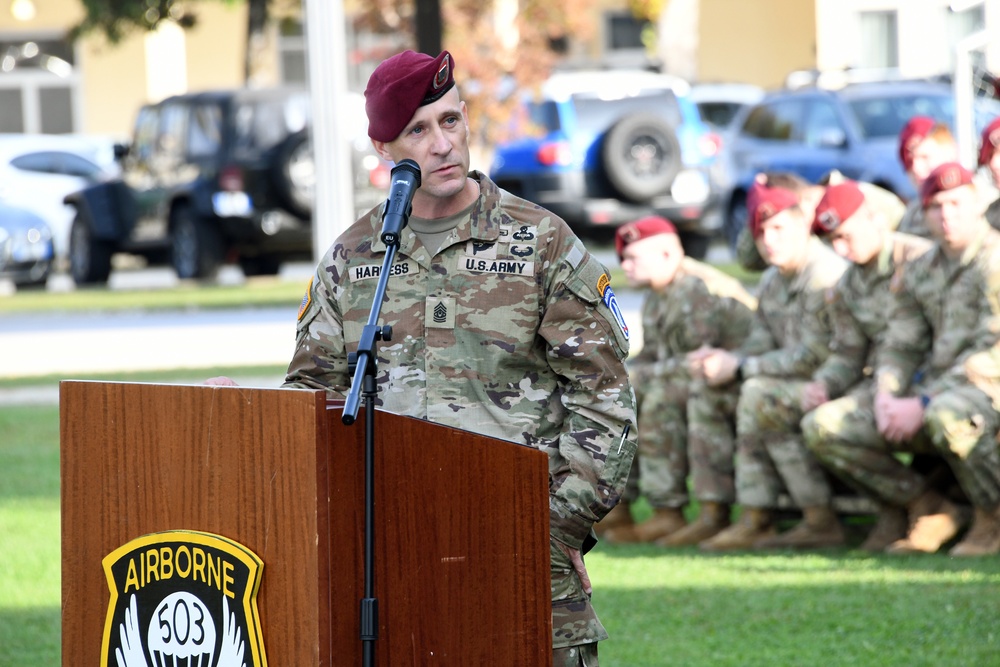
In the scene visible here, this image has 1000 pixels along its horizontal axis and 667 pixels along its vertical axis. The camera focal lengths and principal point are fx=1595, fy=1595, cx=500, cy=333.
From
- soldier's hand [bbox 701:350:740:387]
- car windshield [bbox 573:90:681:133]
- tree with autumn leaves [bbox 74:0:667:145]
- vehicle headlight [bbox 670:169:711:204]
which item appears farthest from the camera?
tree with autumn leaves [bbox 74:0:667:145]

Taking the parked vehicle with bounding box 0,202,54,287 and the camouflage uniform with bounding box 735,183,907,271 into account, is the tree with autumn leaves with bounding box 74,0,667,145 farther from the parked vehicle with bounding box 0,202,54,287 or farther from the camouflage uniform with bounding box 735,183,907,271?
the camouflage uniform with bounding box 735,183,907,271

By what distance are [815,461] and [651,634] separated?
62.6 inches

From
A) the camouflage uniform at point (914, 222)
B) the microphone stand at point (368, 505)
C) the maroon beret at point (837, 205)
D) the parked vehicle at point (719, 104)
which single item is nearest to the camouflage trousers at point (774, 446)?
the maroon beret at point (837, 205)

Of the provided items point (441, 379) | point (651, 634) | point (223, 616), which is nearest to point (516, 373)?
point (441, 379)

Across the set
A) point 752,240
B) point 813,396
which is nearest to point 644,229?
point 813,396

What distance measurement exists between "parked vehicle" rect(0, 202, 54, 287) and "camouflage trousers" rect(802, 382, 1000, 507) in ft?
52.9

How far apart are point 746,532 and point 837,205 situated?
4.95ft

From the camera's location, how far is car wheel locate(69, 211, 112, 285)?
21.1 meters

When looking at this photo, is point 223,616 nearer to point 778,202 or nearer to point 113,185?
point 778,202

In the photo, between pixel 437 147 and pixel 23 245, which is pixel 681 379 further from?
pixel 23 245

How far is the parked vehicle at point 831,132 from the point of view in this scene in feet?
55.8

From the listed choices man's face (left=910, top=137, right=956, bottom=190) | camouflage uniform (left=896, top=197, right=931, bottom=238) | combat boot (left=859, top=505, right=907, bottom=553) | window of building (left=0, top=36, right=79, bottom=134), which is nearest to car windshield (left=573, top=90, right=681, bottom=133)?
A: camouflage uniform (left=896, top=197, right=931, bottom=238)

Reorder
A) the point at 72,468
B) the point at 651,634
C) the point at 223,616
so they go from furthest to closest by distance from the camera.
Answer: the point at 651,634
the point at 72,468
the point at 223,616

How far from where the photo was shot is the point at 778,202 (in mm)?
6938
